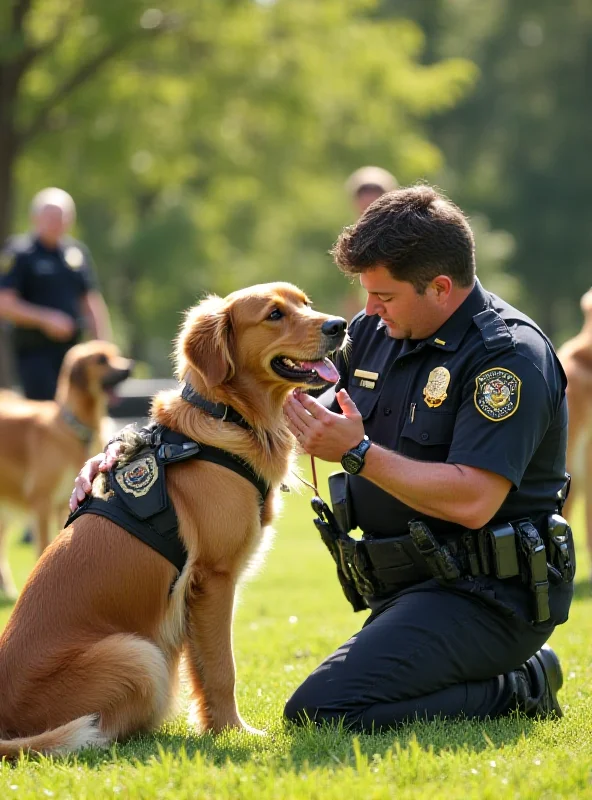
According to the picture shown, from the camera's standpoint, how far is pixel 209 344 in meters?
4.44

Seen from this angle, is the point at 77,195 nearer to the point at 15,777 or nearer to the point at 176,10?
the point at 176,10

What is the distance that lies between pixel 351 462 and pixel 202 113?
1690 centimetres

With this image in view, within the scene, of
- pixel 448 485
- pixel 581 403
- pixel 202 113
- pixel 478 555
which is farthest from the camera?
pixel 202 113

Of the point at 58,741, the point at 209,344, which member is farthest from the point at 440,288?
the point at 58,741

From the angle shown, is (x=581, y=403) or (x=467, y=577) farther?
(x=581, y=403)

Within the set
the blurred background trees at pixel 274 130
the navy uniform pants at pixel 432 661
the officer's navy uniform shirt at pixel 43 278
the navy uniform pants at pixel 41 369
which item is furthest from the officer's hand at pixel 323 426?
the navy uniform pants at pixel 41 369

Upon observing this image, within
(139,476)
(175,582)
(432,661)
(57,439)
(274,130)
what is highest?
(274,130)

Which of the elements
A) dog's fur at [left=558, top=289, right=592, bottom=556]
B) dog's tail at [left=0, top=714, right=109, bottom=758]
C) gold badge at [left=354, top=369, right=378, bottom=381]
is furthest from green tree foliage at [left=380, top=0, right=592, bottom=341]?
dog's tail at [left=0, top=714, right=109, bottom=758]

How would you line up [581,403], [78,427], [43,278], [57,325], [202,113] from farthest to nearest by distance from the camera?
[202,113] < [43,278] < [57,325] < [78,427] < [581,403]

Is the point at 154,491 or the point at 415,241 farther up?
the point at 415,241

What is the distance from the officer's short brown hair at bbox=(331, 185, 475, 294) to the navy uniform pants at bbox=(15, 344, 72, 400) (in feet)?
20.3

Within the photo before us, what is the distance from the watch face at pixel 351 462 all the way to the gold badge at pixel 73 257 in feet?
20.8

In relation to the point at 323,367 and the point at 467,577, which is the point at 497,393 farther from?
the point at 323,367

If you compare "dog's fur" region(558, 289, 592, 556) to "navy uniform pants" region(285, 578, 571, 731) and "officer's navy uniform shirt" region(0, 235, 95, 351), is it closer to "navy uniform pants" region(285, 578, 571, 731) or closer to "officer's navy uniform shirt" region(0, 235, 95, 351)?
"navy uniform pants" region(285, 578, 571, 731)
